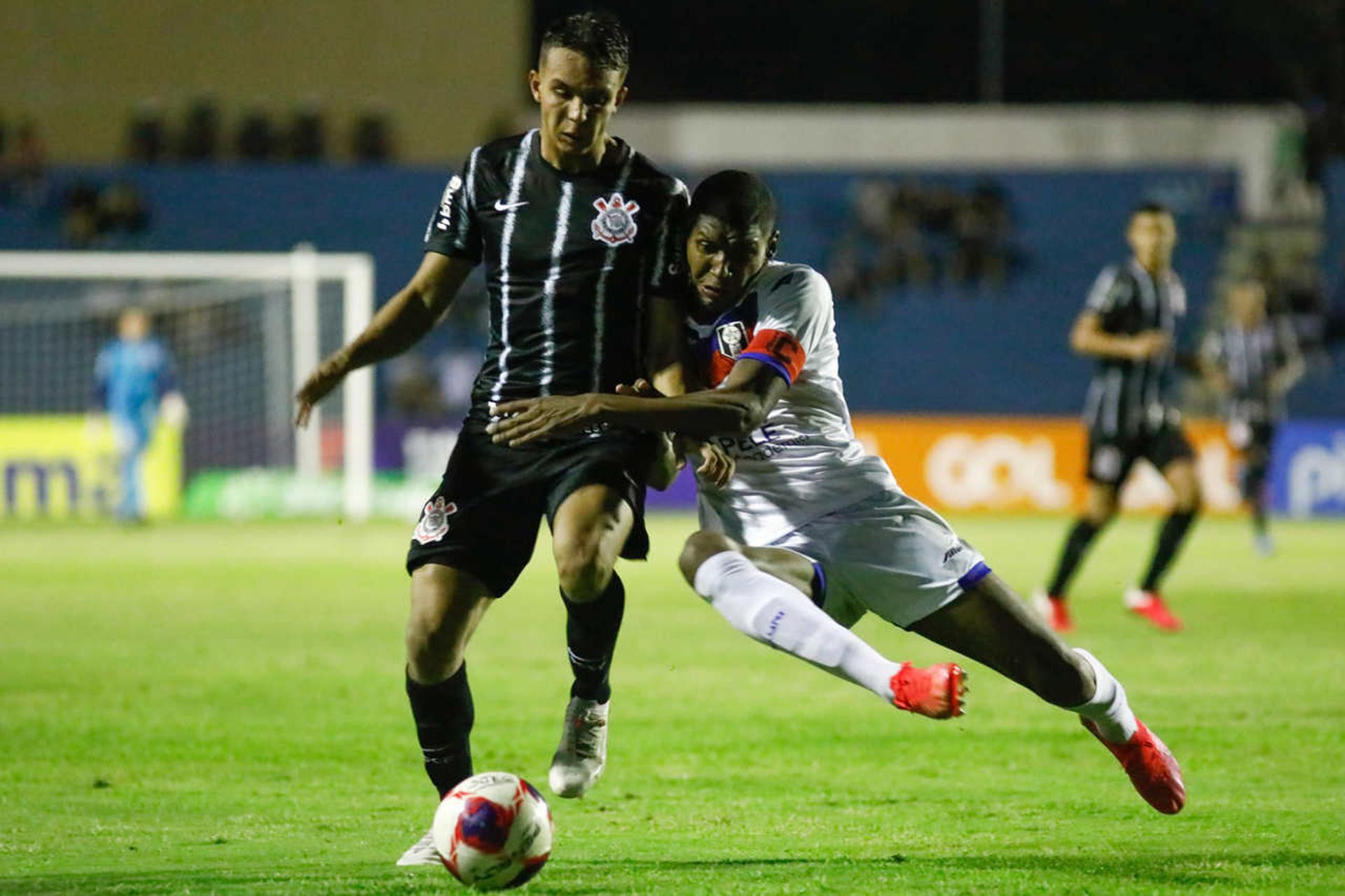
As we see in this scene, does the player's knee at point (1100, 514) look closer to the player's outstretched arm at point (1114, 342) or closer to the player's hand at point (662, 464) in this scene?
the player's outstretched arm at point (1114, 342)

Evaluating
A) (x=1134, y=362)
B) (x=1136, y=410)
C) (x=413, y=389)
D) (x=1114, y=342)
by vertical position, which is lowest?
(x=413, y=389)

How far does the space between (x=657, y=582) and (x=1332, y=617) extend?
4.97m

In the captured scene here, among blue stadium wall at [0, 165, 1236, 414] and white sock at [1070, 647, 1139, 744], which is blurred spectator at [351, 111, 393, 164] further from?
white sock at [1070, 647, 1139, 744]

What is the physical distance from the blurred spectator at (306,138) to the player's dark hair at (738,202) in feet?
77.6

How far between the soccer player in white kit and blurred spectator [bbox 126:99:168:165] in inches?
922

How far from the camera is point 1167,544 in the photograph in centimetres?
1155

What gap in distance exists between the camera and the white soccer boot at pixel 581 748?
18.4ft

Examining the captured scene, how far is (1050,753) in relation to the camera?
7.37 metres

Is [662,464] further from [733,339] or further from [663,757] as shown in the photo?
[663,757]

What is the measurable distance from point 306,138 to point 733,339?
23777 mm

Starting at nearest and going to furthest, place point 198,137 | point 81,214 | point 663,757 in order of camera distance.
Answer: point 663,757
point 81,214
point 198,137

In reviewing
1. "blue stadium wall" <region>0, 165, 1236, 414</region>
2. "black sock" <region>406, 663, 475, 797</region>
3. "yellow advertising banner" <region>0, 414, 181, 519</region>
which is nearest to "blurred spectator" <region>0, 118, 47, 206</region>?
"blue stadium wall" <region>0, 165, 1236, 414</region>

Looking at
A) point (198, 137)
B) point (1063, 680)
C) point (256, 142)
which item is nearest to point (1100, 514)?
point (1063, 680)

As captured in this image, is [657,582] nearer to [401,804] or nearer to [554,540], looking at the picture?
[401,804]
